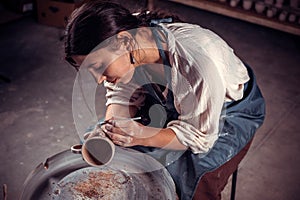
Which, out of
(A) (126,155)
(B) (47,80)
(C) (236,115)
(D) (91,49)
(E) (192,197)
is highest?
(D) (91,49)

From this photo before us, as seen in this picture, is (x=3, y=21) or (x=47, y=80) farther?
(x=3, y=21)

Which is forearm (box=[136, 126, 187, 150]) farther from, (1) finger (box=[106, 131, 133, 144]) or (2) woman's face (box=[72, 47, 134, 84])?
(2) woman's face (box=[72, 47, 134, 84])

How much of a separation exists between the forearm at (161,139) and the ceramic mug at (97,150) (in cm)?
15

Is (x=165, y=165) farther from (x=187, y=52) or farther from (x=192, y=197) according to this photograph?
(x=187, y=52)

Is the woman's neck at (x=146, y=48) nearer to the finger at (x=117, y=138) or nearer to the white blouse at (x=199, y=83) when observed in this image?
the white blouse at (x=199, y=83)

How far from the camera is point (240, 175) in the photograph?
2666 mm

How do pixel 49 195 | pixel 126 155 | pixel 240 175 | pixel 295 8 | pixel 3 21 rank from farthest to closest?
1. pixel 3 21
2. pixel 295 8
3. pixel 240 175
4. pixel 126 155
5. pixel 49 195

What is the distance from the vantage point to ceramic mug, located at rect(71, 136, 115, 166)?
1.54m

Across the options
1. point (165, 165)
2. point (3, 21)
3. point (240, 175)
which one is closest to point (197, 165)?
point (165, 165)

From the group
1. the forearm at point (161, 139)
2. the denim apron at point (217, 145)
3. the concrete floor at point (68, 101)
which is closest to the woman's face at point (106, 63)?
the denim apron at point (217, 145)

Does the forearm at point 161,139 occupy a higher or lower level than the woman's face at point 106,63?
lower

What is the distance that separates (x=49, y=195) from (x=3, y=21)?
306cm

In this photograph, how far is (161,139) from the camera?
164 cm

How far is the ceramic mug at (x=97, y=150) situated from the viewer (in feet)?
5.05
